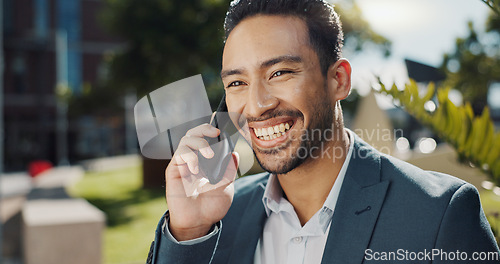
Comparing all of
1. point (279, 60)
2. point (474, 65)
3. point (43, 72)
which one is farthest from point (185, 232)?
point (43, 72)

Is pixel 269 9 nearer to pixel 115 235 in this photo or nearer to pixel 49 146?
pixel 115 235

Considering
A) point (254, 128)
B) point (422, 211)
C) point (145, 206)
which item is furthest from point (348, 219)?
point (145, 206)

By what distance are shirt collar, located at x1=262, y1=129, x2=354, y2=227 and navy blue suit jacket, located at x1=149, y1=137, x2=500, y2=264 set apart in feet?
0.14

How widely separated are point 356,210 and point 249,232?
46cm

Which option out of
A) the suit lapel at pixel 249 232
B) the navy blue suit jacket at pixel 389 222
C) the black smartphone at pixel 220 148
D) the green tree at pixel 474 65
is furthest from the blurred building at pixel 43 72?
the navy blue suit jacket at pixel 389 222

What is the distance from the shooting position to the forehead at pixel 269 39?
4.78 feet

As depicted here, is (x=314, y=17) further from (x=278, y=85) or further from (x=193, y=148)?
(x=193, y=148)

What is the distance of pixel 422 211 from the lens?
136 centimetres

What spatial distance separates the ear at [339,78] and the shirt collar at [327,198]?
0.22 meters

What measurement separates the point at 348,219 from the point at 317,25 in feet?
2.29

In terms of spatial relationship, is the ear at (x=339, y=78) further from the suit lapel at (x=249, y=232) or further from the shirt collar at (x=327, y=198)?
the suit lapel at (x=249, y=232)

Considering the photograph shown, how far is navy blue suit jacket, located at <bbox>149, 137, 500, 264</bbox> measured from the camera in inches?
51.5

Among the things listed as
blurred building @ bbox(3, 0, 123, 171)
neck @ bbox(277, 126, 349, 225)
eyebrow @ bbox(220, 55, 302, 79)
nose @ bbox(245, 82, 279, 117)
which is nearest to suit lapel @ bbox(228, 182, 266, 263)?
neck @ bbox(277, 126, 349, 225)

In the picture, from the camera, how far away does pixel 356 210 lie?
1472mm
